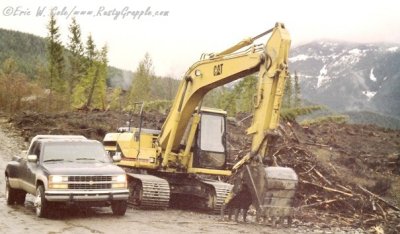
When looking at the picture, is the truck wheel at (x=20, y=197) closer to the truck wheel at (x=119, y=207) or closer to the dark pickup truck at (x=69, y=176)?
the dark pickup truck at (x=69, y=176)

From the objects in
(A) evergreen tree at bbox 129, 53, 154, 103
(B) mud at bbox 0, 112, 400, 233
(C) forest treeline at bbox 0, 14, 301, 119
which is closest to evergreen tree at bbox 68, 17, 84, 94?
(C) forest treeline at bbox 0, 14, 301, 119

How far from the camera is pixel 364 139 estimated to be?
38281 millimetres

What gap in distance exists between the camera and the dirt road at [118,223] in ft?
38.1

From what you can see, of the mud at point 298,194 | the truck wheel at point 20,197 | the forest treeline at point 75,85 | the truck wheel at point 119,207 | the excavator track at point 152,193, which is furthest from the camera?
the forest treeline at point 75,85

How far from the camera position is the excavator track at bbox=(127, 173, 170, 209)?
15227 millimetres

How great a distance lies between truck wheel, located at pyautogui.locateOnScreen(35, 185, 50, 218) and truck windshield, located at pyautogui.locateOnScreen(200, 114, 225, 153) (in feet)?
16.7

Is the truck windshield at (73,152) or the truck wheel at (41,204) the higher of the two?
the truck windshield at (73,152)

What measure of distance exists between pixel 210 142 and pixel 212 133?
10.9 inches

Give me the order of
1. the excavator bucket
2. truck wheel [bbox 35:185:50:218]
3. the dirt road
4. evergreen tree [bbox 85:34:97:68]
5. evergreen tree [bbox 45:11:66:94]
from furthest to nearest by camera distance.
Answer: evergreen tree [bbox 85:34:97:68]
evergreen tree [bbox 45:11:66:94]
truck wheel [bbox 35:185:50:218]
the excavator bucket
the dirt road

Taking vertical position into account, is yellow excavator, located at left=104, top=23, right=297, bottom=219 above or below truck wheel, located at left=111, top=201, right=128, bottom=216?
above

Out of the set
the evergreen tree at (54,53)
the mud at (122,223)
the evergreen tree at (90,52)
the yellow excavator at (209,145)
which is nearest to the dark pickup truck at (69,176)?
the mud at (122,223)

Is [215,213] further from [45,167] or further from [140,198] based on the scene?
[45,167]

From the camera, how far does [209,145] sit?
16297 millimetres

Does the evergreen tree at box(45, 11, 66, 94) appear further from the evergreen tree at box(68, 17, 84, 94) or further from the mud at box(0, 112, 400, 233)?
the mud at box(0, 112, 400, 233)
